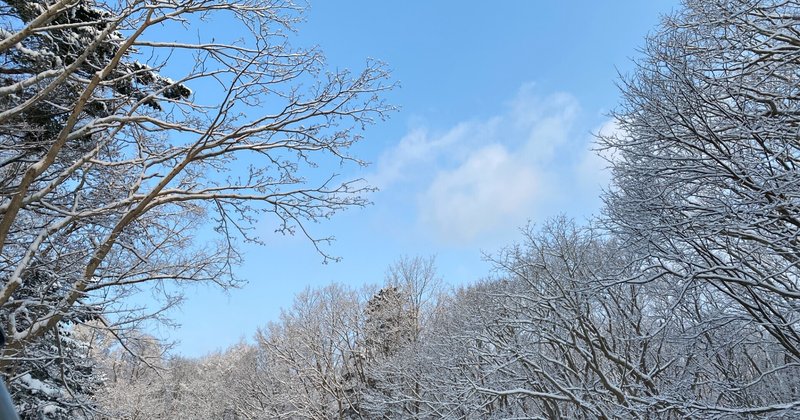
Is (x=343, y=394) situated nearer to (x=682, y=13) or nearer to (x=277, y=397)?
(x=277, y=397)

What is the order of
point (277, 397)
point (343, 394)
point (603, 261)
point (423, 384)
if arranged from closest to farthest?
point (603, 261) < point (423, 384) < point (343, 394) < point (277, 397)

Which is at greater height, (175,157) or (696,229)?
(175,157)

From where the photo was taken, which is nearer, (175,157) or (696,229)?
(696,229)

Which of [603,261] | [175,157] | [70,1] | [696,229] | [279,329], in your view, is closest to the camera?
[70,1]

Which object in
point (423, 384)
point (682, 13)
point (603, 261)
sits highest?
point (682, 13)

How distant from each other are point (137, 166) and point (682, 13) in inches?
340

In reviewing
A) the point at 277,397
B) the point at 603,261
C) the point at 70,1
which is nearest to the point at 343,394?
the point at 277,397

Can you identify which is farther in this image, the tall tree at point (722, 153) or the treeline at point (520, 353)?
the treeline at point (520, 353)

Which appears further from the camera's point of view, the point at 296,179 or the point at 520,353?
the point at 520,353

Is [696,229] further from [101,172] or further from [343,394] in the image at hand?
[343,394]

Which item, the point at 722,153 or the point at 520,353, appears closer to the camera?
Answer: the point at 722,153

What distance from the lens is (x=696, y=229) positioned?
6926 millimetres

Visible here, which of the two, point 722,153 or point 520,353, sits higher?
point 722,153

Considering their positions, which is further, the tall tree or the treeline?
the treeline
